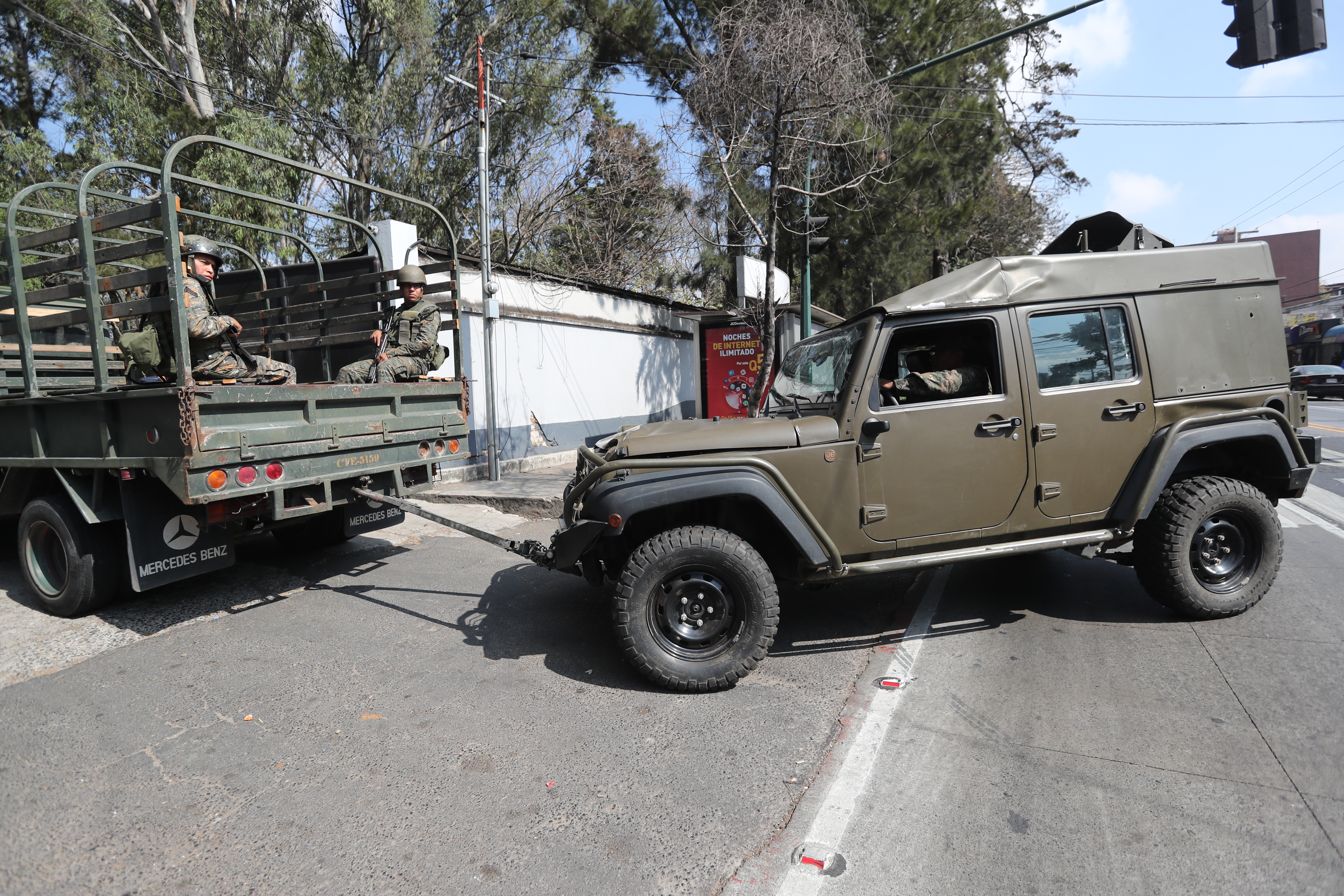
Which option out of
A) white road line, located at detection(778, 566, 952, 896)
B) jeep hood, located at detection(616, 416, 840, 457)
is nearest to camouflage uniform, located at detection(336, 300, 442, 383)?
jeep hood, located at detection(616, 416, 840, 457)

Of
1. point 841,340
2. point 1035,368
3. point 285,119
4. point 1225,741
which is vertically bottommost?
point 1225,741

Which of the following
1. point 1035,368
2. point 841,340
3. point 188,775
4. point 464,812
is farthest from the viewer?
point 841,340

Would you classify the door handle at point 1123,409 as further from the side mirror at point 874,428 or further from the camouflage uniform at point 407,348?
the camouflage uniform at point 407,348

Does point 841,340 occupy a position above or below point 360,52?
below

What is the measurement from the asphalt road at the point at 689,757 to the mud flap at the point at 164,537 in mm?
395

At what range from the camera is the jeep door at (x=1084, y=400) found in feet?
12.7

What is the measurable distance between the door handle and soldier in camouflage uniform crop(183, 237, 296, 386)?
5.12 meters

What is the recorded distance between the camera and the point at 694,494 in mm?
3465

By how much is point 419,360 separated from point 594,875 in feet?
15.8

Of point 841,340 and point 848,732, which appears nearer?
point 848,732

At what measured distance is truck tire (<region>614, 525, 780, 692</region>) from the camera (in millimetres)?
3477

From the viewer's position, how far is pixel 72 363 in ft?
19.6

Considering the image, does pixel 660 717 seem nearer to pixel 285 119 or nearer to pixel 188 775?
pixel 188 775

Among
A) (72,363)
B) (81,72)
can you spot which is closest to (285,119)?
(81,72)
